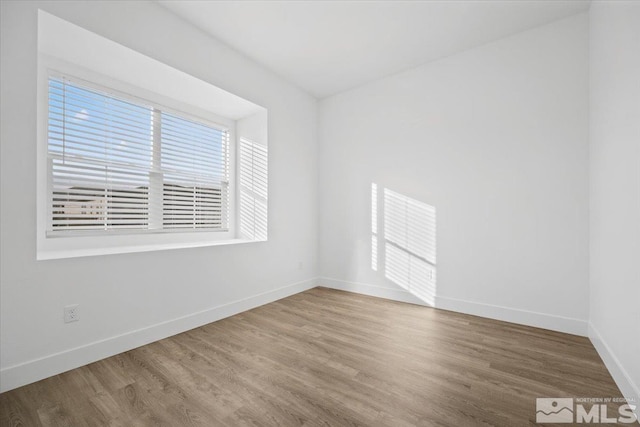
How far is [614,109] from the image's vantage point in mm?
1869

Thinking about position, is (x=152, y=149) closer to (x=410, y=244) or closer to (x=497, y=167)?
(x=410, y=244)

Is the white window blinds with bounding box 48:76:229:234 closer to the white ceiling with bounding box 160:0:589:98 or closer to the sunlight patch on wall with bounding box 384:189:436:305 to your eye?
the white ceiling with bounding box 160:0:589:98

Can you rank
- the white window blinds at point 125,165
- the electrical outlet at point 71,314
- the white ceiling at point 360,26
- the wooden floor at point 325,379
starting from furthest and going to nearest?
the white ceiling at point 360,26 < the white window blinds at point 125,165 < the electrical outlet at point 71,314 < the wooden floor at point 325,379

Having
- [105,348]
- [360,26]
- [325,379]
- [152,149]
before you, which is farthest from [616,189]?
[152,149]

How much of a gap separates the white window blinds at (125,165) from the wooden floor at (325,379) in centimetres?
126

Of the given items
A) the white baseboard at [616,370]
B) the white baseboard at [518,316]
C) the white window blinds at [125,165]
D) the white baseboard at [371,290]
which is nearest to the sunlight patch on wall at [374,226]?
the white baseboard at [371,290]

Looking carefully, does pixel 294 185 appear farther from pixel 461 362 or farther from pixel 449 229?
pixel 461 362

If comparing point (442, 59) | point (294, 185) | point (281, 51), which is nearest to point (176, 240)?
point (294, 185)

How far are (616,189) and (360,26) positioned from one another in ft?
8.02

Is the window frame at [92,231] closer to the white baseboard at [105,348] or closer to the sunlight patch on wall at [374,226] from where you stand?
the white baseboard at [105,348]

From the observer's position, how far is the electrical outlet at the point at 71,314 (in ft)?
6.46

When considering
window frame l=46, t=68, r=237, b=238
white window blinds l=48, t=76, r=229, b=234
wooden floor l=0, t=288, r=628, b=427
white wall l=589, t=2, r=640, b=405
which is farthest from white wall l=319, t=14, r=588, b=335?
white window blinds l=48, t=76, r=229, b=234

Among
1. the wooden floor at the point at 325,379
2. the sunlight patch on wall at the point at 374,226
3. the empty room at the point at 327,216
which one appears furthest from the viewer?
the sunlight patch on wall at the point at 374,226

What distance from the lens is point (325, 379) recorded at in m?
1.84
